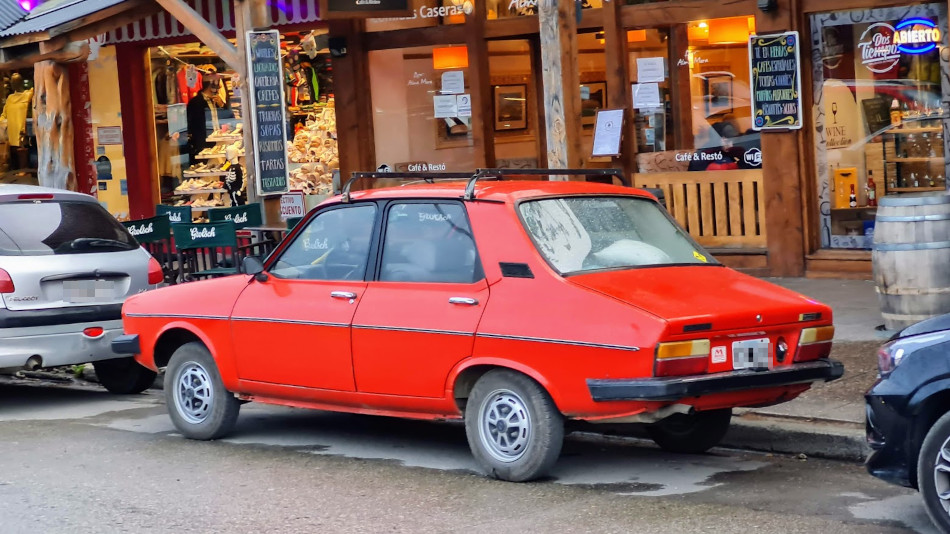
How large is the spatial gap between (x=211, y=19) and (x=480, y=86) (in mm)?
4282

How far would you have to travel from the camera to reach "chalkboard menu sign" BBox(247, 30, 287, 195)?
12094 millimetres

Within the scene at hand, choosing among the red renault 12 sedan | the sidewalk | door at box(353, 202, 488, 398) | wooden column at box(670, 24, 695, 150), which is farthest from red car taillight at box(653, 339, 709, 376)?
wooden column at box(670, 24, 695, 150)

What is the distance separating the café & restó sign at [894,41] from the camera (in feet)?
39.4

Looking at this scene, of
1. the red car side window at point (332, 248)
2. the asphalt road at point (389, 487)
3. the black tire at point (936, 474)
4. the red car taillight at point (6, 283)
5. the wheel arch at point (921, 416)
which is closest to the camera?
the black tire at point (936, 474)

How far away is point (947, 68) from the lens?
39.0 feet

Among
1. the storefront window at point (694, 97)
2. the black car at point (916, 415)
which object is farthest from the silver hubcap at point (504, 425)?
the storefront window at point (694, 97)

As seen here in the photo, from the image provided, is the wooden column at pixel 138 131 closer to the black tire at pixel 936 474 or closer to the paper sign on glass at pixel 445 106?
the paper sign on glass at pixel 445 106

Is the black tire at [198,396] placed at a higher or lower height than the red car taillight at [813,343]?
lower

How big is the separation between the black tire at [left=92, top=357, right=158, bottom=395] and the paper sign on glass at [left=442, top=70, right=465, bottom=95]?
6039 millimetres

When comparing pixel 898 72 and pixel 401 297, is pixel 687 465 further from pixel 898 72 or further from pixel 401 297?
pixel 898 72

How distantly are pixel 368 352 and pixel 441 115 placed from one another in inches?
331

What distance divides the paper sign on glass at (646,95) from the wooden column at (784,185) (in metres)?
1.41

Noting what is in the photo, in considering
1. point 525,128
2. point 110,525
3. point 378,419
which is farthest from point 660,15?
point 110,525

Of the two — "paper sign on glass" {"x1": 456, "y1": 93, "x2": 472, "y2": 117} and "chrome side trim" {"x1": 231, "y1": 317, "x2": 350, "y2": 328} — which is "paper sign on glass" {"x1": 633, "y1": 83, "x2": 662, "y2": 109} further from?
"chrome side trim" {"x1": 231, "y1": 317, "x2": 350, "y2": 328}
